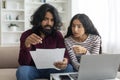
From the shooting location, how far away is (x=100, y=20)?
3795 millimetres

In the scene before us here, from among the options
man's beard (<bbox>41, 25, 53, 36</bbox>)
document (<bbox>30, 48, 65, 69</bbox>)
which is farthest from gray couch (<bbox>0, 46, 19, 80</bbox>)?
document (<bbox>30, 48, 65, 69</bbox>)

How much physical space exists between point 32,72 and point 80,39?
1.99 ft

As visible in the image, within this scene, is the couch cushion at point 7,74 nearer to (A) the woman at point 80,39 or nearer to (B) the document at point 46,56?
(B) the document at point 46,56

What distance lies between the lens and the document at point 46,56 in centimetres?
164

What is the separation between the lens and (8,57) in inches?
97.8

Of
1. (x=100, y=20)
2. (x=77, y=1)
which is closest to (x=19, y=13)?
(x=77, y=1)

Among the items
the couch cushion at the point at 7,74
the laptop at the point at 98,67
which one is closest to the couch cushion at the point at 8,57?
the couch cushion at the point at 7,74

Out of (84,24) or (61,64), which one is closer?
(61,64)

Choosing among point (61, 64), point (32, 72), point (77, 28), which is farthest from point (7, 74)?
point (77, 28)

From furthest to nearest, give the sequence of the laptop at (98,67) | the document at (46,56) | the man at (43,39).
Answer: the man at (43,39), the document at (46,56), the laptop at (98,67)

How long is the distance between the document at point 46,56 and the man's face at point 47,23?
39 centimetres

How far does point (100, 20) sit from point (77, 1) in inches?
33.8

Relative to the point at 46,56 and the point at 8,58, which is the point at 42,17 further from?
the point at 8,58

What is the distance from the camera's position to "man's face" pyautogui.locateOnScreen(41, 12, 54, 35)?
2008mm
